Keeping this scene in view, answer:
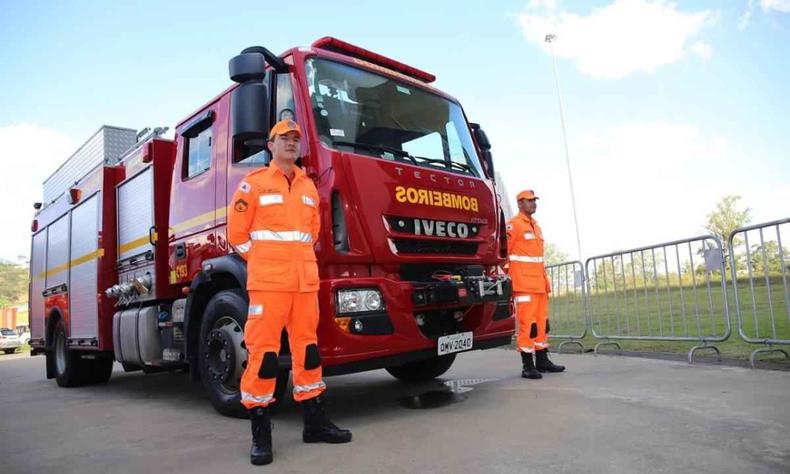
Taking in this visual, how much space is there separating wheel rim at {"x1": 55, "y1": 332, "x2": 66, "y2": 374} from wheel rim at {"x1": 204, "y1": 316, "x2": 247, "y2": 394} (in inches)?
164

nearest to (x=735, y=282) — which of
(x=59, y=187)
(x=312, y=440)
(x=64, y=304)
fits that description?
(x=312, y=440)

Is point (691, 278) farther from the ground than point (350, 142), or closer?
closer

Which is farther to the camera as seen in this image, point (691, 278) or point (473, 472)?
point (691, 278)

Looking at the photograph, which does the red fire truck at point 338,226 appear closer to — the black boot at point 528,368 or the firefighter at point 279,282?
the firefighter at point 279,282

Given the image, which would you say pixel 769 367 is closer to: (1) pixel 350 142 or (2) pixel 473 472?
(2) pixel 473 472

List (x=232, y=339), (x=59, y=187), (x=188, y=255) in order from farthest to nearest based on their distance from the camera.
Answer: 1. (x=59, y=187)
2. (x=188, y=255)
3. (x=232, y=339)

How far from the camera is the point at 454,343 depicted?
4.26 metres

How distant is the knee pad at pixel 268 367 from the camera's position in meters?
3.18

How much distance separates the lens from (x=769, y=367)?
5184 millimetres

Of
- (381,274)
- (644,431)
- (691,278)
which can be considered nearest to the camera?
(644,431)

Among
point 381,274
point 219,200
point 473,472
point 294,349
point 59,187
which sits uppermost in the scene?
point 59,187

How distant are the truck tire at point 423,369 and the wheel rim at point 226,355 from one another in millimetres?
1962

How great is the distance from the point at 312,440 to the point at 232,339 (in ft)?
3.72

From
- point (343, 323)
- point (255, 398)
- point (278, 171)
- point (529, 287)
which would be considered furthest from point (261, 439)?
point (529, 287)
